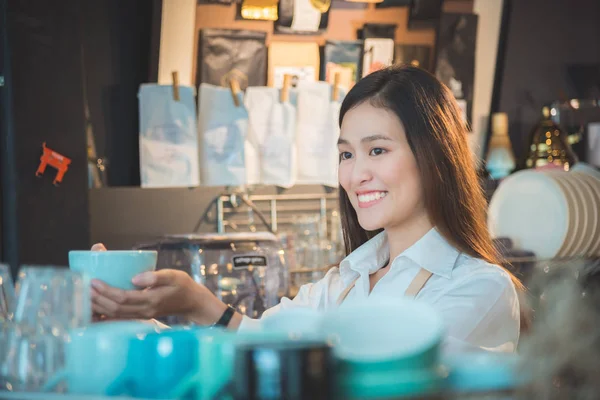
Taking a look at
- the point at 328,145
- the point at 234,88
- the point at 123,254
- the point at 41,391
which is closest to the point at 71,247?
the point at 234,88

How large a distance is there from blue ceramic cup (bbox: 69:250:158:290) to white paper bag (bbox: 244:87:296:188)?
2568 mm

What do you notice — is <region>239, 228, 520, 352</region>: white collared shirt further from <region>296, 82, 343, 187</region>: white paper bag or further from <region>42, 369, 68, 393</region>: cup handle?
<region>296, 82, 343, 187</region>: white paper bag

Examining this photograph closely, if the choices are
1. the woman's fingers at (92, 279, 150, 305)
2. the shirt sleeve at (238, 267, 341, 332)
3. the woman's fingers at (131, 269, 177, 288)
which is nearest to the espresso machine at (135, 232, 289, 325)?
the shirt sleeve at (238, 267, 341, 332)

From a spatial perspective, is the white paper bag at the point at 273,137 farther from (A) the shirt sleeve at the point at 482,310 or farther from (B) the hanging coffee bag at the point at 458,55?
(A) the shirt sleeve at the point at 482,310

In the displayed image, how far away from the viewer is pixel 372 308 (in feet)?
2.84

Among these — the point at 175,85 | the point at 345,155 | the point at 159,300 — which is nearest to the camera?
the point at 159,300

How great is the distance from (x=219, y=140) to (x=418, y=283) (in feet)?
7.04

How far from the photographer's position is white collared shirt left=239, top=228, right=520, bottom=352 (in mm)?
1856

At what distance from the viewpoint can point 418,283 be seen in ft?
6.55

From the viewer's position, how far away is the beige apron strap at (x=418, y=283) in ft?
6.50

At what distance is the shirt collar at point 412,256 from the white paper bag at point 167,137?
1774 mm

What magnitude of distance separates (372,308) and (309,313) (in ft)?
0.24

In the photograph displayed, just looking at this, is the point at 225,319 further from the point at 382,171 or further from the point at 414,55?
the point at 414,55

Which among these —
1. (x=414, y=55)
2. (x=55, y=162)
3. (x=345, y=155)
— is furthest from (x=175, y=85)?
(x=345, y=155)
